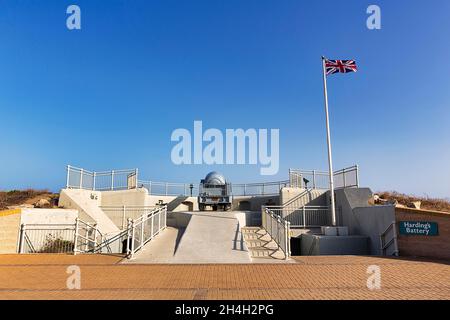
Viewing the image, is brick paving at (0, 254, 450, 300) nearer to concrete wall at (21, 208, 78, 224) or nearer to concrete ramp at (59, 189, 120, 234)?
concrete wall at (21, 208, 78, 224)

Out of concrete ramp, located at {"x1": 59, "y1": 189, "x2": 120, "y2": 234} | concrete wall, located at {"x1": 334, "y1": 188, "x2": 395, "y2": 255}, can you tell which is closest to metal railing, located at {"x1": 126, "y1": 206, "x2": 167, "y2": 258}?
concrete ramp, located at {"x1": 59, "y1": 189, "x2": 120, "y2": 234}

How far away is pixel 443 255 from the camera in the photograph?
35.6 ft

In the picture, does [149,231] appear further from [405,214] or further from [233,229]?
[405,214]

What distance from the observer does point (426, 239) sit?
11336 millimetres

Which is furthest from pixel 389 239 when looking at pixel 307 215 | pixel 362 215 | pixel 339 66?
pixel 339 66

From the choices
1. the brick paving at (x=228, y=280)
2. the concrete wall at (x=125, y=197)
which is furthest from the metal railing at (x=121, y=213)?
the brick paving at (x=228, y=280)

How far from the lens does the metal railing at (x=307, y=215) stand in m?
18.8

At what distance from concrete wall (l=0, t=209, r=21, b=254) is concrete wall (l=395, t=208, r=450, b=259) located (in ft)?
50.4

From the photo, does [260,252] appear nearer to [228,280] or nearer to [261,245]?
[261,245]

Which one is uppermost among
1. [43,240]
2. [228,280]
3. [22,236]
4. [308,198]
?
[308,198]

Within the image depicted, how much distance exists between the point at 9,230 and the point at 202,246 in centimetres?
814

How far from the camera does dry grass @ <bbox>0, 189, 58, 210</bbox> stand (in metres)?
20.4
